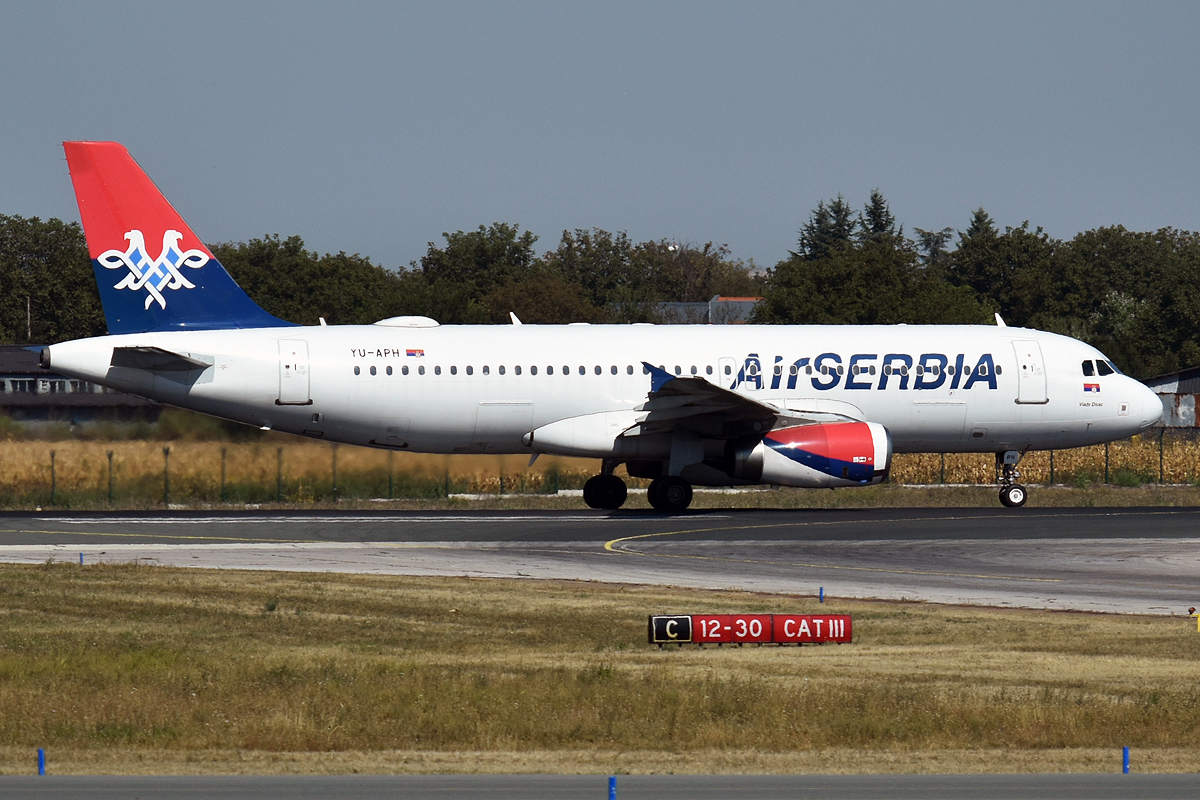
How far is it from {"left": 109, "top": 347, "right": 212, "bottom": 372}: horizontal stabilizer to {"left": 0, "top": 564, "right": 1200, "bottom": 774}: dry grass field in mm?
11737

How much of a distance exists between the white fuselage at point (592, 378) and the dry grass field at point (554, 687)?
12249 millimetres

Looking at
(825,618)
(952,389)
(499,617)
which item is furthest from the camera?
(952,389)

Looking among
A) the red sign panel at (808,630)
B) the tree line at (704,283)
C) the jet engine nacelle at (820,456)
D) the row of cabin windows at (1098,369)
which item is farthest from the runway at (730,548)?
the tree line at (704,283)

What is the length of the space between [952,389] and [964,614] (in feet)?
56.2

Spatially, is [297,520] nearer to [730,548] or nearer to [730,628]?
[730,548]

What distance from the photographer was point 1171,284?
110938 millimetres

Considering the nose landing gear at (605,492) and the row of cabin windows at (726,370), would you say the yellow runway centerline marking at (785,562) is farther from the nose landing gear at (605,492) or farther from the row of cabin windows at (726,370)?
the nose landing gear at (605,492)

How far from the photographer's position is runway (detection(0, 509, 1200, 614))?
2425cm

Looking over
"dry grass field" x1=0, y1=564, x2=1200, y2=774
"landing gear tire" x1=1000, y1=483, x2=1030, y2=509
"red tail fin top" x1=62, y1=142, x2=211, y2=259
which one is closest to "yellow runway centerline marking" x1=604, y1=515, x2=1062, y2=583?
"dry grass field" x1=0, y1=564, x2=1200, y2=774

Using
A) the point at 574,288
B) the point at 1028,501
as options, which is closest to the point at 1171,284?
the point at 574,288

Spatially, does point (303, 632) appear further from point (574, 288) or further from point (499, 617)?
point (574, 288)

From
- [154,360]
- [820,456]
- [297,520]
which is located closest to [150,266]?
[154,360]

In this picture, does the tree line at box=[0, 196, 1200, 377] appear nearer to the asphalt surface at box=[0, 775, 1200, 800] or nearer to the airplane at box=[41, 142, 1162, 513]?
the airplane at box=[41, 142, 1162, 513]

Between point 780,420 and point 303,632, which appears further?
point 780,420
